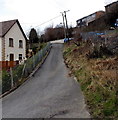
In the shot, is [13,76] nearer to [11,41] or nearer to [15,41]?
[11,41]

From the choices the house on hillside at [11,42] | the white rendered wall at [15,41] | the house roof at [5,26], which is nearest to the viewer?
the house on hillside at [11,42]

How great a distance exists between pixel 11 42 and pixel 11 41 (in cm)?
15

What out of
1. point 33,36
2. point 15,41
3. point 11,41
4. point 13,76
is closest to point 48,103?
point 13,76

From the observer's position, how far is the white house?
32.5 meters

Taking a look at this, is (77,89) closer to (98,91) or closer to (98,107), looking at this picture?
(98,91)

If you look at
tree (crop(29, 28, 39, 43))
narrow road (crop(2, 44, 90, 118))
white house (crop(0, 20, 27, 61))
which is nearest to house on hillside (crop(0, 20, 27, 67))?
white house (crop(0, 20, 27, 61))

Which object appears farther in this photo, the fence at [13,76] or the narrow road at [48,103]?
the fence at [13,76]

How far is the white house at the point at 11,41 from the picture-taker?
32.5m

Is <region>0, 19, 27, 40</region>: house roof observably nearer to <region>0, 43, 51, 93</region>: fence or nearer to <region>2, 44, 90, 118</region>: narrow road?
<region>0, 43, 51, 93</region>: fence

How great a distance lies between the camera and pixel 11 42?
34.5 metres

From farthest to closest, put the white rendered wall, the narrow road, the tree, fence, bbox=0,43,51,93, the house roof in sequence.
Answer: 1. the tree
2. the white rendered wall
3. the house roof
4. fence, bbox=0,43,51,93
5. the narrow road

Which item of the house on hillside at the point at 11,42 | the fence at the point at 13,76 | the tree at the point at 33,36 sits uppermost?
the tree at the point at 33,36

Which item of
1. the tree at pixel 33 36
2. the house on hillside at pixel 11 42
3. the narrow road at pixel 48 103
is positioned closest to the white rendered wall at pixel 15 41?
the house on hillside at pixel 11 42

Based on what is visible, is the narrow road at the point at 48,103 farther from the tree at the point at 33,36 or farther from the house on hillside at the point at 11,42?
the tree at the point at 33,36
